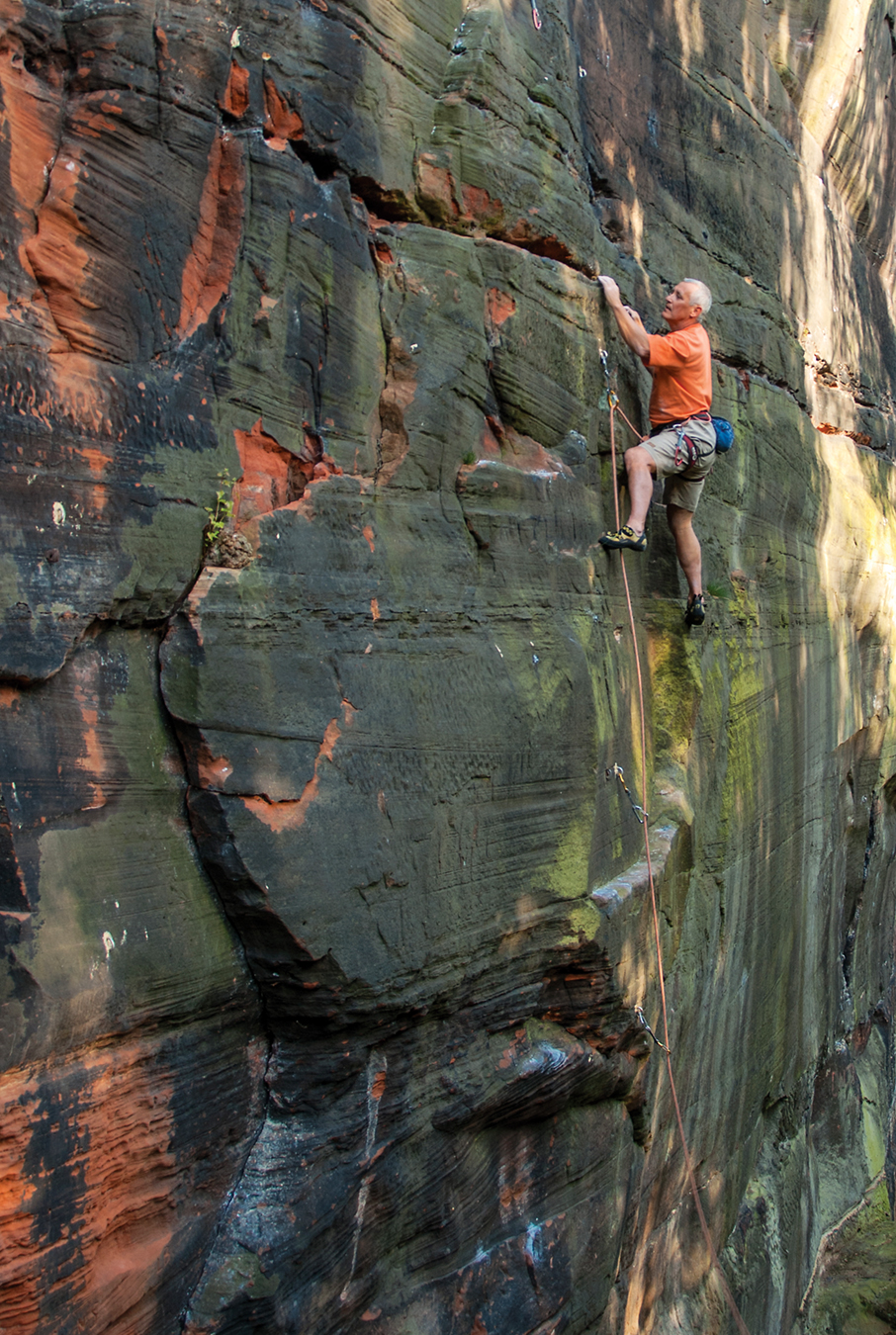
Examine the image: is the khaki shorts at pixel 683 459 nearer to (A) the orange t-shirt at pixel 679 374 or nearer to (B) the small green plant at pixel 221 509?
(A) the orange t-shirt at pixel 679 374

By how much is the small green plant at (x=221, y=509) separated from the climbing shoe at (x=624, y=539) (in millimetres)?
1821

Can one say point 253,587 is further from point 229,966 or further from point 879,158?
point 879,158

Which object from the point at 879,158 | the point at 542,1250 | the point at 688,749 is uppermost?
the point at 879,158

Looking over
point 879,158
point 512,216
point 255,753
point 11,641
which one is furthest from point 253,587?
point 879,158

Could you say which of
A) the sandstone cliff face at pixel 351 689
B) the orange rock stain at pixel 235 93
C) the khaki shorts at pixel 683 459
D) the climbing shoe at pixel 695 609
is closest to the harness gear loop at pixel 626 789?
the sandstone cliff face at pixel 351 689

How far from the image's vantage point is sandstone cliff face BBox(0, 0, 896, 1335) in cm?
A: 275

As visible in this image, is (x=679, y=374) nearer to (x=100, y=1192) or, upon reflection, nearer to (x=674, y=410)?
(x=674, y=410)

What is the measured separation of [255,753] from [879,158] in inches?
291

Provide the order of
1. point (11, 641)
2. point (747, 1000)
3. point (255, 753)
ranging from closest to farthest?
point (11, 641)
point (255, 753)
point (747, 1000)

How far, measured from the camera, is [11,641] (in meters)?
2.59

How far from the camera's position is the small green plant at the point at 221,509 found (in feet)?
10.0

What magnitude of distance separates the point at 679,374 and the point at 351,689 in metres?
2.39

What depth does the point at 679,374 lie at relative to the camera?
4.71 metres

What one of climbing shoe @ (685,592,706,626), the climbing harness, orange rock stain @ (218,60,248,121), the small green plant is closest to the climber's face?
climbing shoe @ (685,592,706,626)
